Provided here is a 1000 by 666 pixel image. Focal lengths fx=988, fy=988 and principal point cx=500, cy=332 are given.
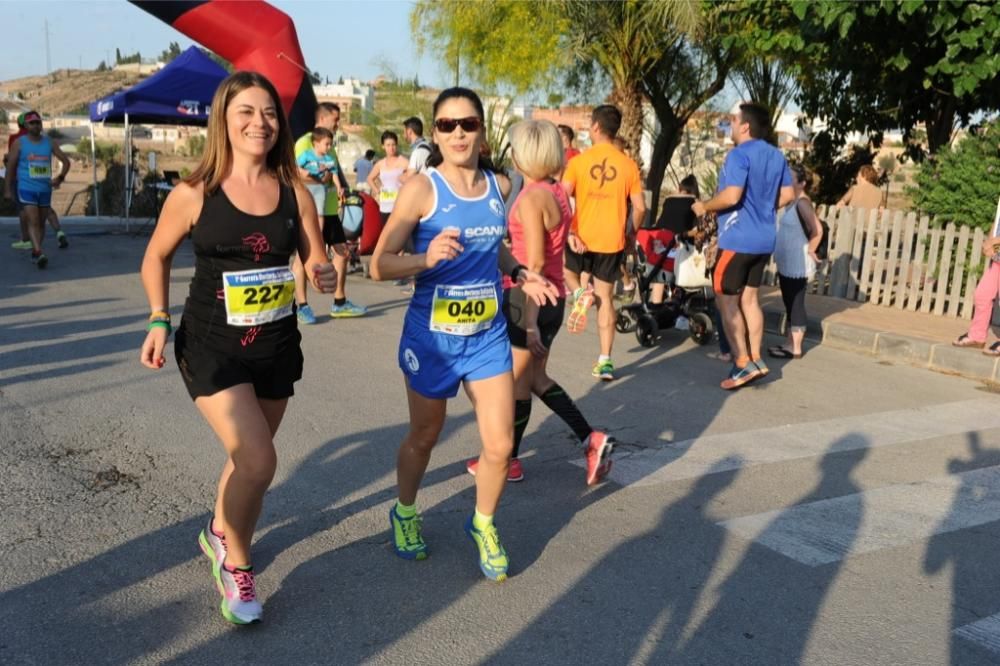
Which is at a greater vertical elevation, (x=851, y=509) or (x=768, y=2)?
(x=768, y=2)

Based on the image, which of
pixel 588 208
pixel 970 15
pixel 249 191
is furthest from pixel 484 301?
pixel 970 15

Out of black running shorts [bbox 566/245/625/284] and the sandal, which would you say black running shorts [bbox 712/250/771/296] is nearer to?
black running shorts [bbox 566/245/625/284]

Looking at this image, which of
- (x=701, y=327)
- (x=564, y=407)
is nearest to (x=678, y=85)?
(x=701, y=327)

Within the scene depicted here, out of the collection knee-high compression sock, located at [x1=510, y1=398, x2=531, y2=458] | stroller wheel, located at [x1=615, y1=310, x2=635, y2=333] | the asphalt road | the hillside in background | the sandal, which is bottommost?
the asphalt road

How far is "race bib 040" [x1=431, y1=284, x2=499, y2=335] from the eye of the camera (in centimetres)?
385

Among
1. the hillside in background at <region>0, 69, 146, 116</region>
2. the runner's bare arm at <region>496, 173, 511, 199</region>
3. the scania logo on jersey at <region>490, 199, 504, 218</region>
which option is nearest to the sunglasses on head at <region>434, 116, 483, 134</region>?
the scania logo on jersey at <region>490, 199, 504, 218</region>

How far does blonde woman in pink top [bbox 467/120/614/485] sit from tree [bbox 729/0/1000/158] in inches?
275

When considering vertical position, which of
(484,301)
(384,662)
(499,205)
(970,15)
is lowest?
(384,662)

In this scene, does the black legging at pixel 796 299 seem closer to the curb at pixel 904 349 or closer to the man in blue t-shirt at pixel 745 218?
the curb at pixel 904 349

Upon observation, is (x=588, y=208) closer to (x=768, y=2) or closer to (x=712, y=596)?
(x=712, y=596)

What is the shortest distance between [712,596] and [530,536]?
90cm

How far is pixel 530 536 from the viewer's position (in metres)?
4.42

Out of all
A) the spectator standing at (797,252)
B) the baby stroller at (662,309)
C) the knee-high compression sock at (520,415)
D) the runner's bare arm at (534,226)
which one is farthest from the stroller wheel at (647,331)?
the runner's bare arm at (534,226)

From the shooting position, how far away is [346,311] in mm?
9664
